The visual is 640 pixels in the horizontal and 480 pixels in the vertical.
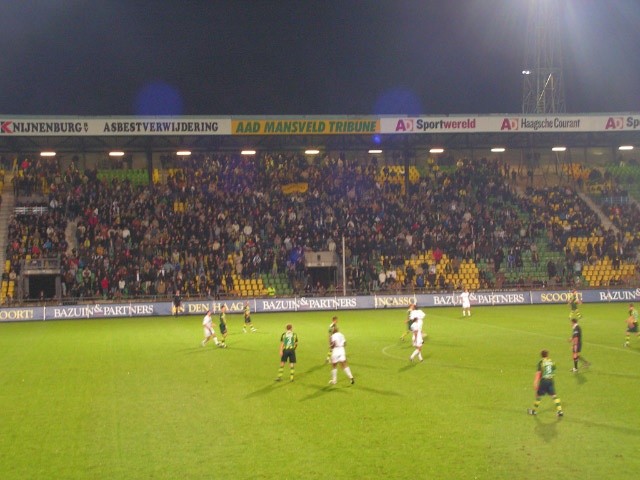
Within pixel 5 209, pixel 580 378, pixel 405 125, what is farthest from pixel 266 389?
pixel 5 209

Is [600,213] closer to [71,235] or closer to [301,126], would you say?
[301,126]

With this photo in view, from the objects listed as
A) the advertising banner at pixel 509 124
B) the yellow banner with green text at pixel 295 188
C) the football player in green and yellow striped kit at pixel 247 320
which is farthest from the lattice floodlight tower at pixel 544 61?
the football player in green and yellow striped kit at pixel 247 320

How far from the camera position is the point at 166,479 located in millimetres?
11141

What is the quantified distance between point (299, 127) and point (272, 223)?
7.61 metres

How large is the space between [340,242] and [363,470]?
37862mm

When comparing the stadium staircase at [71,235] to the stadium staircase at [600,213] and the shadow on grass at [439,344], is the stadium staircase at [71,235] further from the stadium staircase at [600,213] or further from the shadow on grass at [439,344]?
the stadium staircase at [600,213]

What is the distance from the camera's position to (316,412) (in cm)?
1562

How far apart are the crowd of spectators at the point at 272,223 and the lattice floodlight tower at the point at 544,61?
25.4 feet

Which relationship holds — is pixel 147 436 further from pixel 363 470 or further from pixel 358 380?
pixel 358 380

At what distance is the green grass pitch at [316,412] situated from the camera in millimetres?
11758

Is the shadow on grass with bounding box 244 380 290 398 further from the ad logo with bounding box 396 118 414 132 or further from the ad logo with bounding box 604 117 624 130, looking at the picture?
the ad logo with bounding box 604 117 624 130

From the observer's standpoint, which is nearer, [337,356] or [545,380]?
[545,380]

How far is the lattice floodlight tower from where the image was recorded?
55.8 meters

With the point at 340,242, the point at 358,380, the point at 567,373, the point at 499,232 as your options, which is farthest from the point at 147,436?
the point at 499,232
